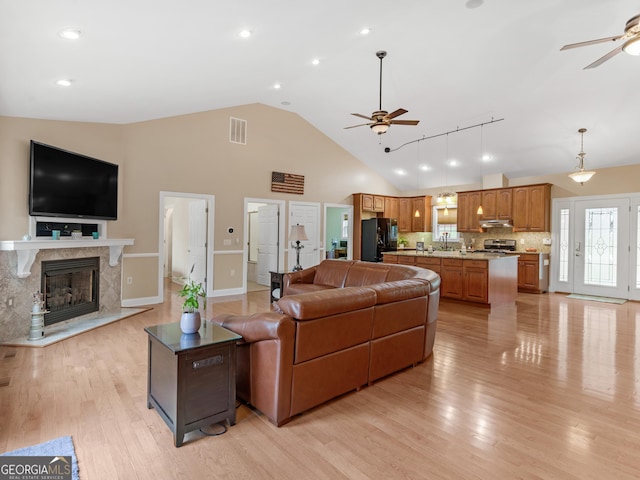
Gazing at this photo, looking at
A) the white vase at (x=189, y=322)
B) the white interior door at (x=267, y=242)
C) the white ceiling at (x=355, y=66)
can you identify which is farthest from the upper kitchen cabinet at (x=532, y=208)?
the white vase at (x=189, y=322)

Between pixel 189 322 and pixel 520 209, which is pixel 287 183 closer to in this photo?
pixel 520 209

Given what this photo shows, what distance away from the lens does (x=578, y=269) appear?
790 centimetres

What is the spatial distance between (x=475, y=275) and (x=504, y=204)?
10.2ft

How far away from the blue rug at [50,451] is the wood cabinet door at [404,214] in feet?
30.8

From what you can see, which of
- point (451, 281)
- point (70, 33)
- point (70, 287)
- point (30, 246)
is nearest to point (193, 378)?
point (70, 33)

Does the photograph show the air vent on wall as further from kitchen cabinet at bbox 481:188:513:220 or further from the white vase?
kitchen cabinet at bbox 481:188:513:220

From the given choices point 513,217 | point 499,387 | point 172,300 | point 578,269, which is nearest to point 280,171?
point 172,300

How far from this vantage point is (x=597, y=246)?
765 centimetres

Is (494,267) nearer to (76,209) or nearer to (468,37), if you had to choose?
(468,37)

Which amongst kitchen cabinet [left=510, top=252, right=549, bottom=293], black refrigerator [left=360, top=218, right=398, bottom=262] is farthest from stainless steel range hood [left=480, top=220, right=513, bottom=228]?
black refrigerator [left=360, top=218, right=398, bottom=262]

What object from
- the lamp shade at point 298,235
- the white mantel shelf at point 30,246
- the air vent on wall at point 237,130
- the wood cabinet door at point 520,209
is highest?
the air vent on wall at point 237,130

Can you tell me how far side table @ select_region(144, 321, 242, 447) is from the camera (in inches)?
83.8

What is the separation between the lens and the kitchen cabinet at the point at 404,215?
34.3 feet

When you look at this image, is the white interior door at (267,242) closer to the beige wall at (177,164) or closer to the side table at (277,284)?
the beige wall at (177,164)
